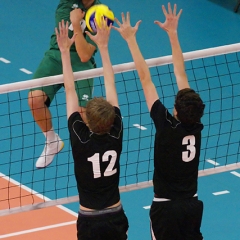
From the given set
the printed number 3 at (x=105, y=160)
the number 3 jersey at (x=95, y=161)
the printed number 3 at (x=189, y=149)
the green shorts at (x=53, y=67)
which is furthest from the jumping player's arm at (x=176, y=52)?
the green shorts at (x=53, y=67)

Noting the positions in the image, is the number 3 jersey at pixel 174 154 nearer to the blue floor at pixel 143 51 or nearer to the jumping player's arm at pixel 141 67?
the jumping player's arm at pixel 141 67

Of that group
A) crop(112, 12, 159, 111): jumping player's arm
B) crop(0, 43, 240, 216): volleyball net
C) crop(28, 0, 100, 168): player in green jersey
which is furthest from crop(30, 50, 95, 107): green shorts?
crop(112, 12, 159, 111): jumping player's arm

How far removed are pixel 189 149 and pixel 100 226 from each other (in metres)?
1.01

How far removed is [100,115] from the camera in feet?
19.8

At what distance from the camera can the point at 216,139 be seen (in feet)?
36.2

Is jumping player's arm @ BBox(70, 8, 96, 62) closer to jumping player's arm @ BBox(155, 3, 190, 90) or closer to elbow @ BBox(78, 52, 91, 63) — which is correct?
elbow @ BBox(78, 52, 91, 63)

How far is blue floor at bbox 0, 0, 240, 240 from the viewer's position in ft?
31.1

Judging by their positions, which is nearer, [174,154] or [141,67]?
[174,154]

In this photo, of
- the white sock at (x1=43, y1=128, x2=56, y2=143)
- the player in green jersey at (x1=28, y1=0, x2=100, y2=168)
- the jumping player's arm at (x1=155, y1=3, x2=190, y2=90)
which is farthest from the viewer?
the white sock at (x1=43, y1=128, x2=56, y2=143)

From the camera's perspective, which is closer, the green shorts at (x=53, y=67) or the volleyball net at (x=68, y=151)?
the green shorts at (x=53, y=67)

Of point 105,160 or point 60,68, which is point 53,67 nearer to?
point 60,68

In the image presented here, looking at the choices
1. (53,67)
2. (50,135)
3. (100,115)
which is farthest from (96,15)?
(100,115)

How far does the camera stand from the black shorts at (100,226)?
6.25m

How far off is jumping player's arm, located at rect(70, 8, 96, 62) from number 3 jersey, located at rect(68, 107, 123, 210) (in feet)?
5.76
